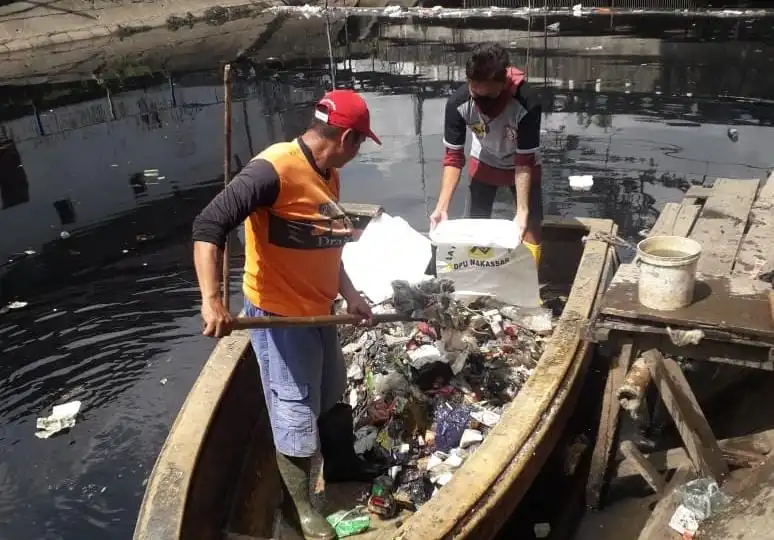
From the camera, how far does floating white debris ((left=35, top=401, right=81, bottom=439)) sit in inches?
176

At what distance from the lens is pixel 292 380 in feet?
9.29

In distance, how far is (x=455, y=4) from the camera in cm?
2427

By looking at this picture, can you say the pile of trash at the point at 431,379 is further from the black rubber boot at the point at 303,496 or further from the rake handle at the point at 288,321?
the rake handle at the point at 288,321

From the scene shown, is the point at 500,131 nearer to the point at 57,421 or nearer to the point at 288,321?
the point at 288,321

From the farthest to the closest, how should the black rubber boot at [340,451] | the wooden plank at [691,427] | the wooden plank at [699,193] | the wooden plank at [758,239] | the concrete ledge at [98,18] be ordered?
1. the concrete ledge at [98,18]
2. the wooden plank at [699,193]
3. the wooden plank at [758,239]
4. the black rubber boot at [340,451]
5. the wooden plank at [691,427]

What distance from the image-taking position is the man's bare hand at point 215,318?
2350 mm

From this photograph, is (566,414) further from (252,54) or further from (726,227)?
(252,54)

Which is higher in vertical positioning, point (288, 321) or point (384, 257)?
point (288, 321)

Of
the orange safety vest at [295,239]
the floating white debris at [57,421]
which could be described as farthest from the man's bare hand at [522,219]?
the floating white debris at [57,421]

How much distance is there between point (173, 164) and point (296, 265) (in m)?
7.53

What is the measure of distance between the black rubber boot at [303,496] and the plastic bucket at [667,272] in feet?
5.39

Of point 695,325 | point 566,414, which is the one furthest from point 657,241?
point 566,414

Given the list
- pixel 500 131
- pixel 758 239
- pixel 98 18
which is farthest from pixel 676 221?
pixel 98 18

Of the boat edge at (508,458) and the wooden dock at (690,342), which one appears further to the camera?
the wooden dock at (690,342)
